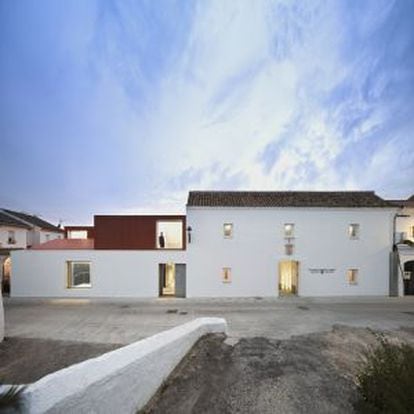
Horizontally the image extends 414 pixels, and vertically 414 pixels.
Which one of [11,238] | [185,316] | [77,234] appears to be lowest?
Answer: [185,316]

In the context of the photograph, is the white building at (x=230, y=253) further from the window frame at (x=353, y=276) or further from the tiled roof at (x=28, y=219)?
the tiled roof at (x=28, y=219)

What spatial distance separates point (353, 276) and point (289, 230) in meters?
5.14

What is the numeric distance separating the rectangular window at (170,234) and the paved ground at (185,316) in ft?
12.2

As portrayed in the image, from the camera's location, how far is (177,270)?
16812mm

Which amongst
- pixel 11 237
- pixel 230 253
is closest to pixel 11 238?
pixel 11 237

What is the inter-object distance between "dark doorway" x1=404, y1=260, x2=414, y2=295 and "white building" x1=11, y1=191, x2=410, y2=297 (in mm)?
1767

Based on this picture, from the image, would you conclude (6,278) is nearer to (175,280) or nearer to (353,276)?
(175,280)

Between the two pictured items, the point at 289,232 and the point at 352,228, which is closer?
the point at 289,232

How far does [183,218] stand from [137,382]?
1355 centimetres

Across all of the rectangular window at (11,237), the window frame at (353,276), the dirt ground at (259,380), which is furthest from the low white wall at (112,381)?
the rectangular window at (11,237)

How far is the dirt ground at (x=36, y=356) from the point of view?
5551 millimetres

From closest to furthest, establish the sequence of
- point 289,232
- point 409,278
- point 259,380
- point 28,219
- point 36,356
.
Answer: point 259,380, point 36,356, point 289,232, point 409,278, point 28,219

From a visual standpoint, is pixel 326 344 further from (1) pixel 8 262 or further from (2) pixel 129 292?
(1) pixel 8 262

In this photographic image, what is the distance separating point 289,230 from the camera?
17328 mm
